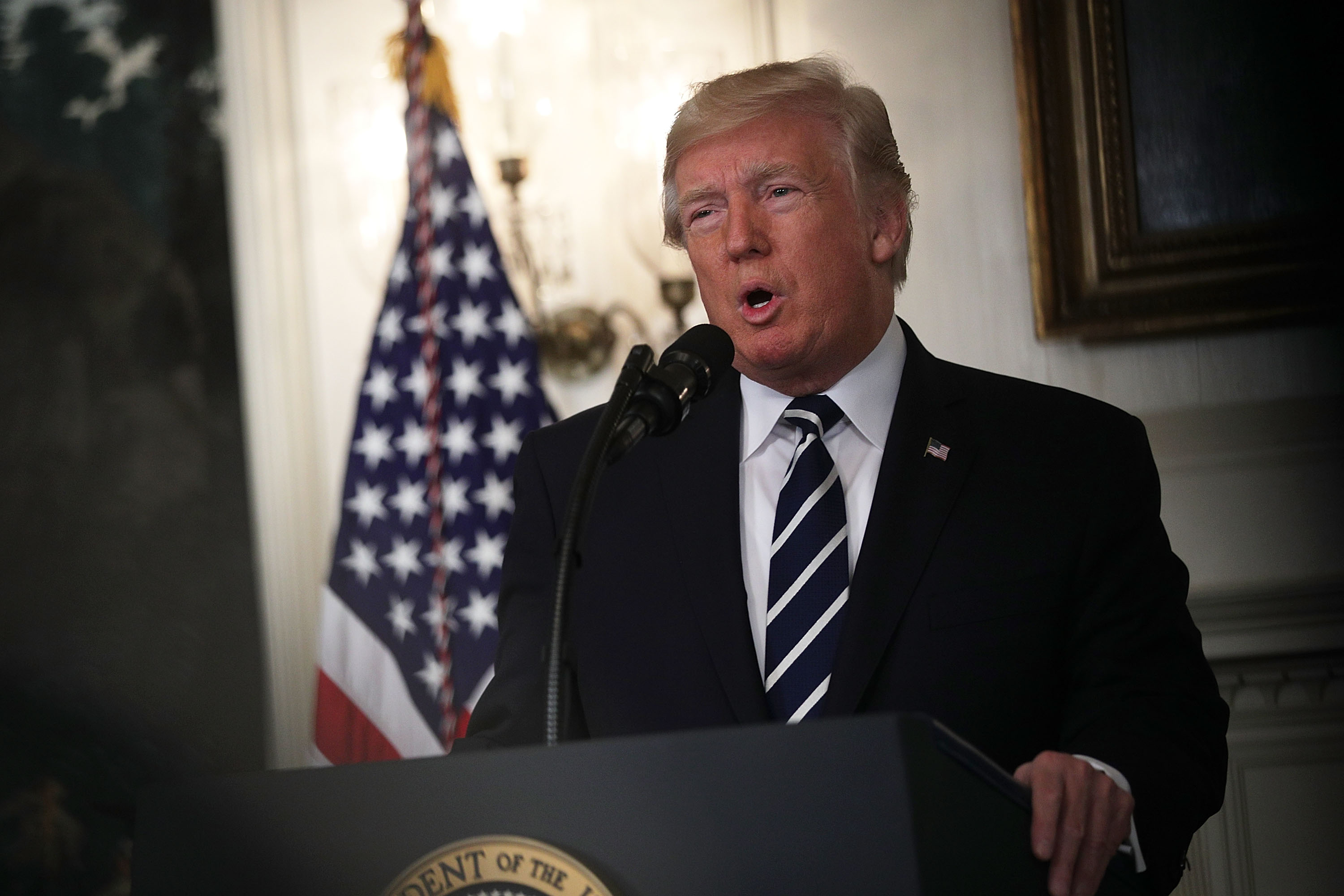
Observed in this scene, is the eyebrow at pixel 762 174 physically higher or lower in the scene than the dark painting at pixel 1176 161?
lower

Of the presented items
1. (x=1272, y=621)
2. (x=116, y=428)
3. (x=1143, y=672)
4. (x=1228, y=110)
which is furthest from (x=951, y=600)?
(x=116, y=428)

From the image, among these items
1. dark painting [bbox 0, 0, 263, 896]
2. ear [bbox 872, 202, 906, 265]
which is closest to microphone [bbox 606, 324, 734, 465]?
ear [bbox 872, 202, 906, 265]

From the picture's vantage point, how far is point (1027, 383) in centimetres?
185

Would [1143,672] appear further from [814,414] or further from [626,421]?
[626,421]

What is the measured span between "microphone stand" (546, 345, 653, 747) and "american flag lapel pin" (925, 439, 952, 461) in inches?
23.8

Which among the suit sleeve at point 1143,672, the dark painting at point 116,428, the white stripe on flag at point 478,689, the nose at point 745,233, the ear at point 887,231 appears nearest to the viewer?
the suit sleeve at point 1143,672

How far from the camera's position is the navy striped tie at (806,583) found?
1561 millimetres

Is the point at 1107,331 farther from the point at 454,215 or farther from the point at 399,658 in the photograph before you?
the point at 399,658

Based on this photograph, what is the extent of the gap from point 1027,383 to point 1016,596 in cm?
39

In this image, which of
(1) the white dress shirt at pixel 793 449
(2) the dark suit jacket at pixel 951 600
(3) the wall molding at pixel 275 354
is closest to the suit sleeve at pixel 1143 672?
(2) the dark suit jacket at pixel 951 600

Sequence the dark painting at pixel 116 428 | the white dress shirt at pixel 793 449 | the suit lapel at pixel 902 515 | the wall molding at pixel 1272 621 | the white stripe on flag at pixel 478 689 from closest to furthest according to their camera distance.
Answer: the suit lapel at pixel 902 515 < the white dress shirt at pixel 793 449 < the wall molding at pixel 1272 621 < the white stripe on flag at pixel 478 689 < the dark painting at pixel 116 428

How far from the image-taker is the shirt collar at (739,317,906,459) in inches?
69.6

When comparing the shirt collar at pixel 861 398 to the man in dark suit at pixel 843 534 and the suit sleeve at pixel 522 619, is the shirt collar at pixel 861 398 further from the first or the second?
the suit sleeve at pixel 522 619

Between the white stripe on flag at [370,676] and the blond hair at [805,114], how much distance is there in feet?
5.12
